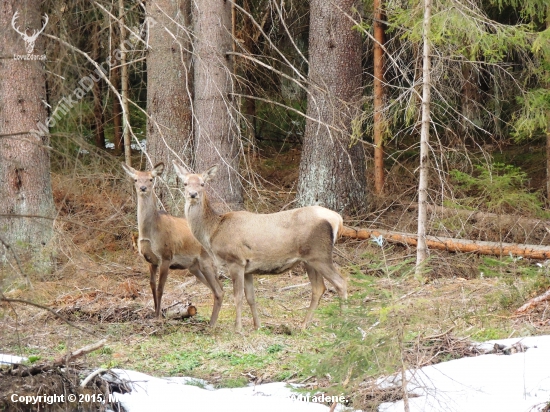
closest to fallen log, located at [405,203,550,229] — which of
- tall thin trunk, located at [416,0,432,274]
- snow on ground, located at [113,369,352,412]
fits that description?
tall thin trunk, located at [416,0,432,274]

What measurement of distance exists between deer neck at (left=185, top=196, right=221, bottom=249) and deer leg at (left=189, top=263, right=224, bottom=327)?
481 millimetres

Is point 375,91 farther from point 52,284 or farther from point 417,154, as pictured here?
point 52,284

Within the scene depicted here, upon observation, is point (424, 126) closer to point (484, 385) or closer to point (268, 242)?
point (268, 242)

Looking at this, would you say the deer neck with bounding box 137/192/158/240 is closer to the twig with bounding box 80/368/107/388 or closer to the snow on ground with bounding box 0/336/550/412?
the snow on ground with bounding box 0/336/550/412

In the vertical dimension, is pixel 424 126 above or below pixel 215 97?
below

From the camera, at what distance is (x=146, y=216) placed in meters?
11.0

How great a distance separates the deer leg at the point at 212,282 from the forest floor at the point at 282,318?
0.19 metres

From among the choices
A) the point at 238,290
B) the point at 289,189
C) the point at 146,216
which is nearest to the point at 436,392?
the point at 238,290

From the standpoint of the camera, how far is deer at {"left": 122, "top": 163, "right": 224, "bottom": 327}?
431 inches

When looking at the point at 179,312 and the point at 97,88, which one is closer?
the point at 179,312

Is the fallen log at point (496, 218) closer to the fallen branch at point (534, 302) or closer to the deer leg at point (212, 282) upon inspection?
the deer leg at point (212, 282)

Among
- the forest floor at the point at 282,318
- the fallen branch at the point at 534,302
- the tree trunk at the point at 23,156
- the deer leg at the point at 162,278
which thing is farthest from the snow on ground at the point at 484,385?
the tree trunk at the point at 23,156

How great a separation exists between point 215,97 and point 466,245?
470 cm

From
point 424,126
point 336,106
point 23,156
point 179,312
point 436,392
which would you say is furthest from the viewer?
point 336,106
